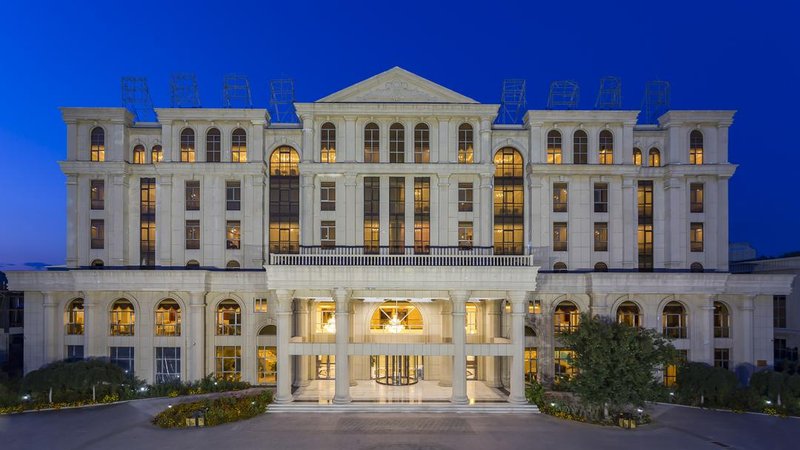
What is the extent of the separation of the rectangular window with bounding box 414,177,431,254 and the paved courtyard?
1501 centimetres

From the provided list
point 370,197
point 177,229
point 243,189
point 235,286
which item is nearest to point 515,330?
point 370,197

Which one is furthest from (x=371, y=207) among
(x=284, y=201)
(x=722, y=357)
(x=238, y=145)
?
(x=722, y=357)

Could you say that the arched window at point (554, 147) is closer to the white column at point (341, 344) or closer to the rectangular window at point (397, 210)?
the rectangular window at point (397, 210)

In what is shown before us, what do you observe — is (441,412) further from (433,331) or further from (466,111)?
(466,111)

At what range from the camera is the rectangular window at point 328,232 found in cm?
4275

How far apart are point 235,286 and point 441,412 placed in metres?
18.4

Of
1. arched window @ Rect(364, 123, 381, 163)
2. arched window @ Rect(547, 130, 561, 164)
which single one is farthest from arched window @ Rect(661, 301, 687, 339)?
arched window @ Rect(364, 123, 381, 163)

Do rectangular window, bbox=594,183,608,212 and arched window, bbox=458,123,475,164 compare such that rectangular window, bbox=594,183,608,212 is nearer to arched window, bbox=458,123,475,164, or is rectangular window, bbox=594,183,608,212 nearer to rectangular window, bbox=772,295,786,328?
arched window, bbox=458,123,475,164

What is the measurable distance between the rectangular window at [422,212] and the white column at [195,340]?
1694 centimetres

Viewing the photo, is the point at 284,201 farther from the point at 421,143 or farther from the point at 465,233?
the point at 465,233

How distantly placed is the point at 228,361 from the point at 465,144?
82.2ft

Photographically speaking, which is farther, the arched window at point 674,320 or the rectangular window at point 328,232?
the rectangular window at point 328,232

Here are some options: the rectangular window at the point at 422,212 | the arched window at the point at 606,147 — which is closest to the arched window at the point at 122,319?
the rectangular window at the point at 422,212

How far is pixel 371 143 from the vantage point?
42844 millimetres
